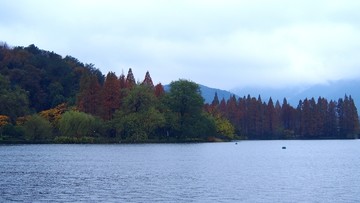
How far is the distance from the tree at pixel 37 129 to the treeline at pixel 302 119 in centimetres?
6169

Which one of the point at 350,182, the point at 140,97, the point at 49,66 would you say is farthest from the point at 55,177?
the point at 49,66

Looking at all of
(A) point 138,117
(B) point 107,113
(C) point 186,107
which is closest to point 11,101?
(B) point 107,113

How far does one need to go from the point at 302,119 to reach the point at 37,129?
8110 cm

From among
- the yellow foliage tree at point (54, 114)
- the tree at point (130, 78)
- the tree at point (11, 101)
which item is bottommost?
the yellow foliage tree at point (54, 114)

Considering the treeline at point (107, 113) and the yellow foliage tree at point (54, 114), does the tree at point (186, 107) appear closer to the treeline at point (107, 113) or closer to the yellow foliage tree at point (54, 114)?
the treeline at point (107, 113)

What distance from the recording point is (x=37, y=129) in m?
94.0

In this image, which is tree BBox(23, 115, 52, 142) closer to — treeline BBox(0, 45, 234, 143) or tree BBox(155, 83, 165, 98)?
treeline BBox(0, 45, 234, 143)

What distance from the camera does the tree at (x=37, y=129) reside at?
93.1m

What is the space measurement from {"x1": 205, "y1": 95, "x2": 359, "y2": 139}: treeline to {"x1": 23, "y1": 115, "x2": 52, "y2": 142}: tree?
61.7 metres

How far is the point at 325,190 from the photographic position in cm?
3219

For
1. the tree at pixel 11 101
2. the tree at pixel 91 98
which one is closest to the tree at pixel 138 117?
the tree at pixel 91 98

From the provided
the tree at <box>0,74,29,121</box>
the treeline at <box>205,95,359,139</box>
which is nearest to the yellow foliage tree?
the tree at <box>0,74,29,121</box>

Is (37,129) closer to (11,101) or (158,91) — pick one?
(11,101)

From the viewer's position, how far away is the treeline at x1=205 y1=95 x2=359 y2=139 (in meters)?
148
